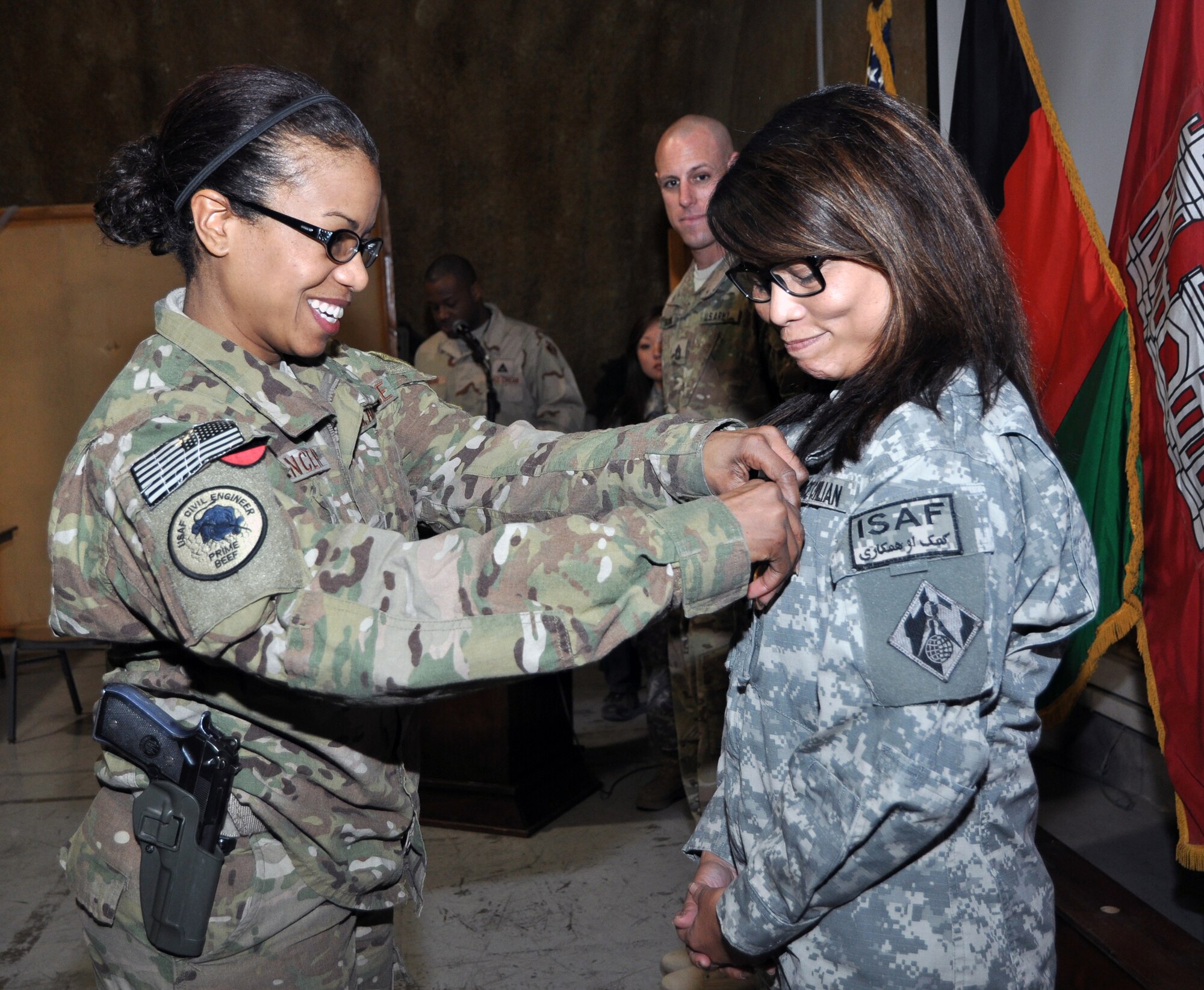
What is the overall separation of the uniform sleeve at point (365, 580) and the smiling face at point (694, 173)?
199 cm

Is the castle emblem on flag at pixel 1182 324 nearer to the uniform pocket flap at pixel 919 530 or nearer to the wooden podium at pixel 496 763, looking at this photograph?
the uniform pocket flap at pixel 919 530

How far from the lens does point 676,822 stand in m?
3.24

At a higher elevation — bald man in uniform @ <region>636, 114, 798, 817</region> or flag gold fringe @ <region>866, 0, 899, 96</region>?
flag gold fringe @ <region>866, 0, 899, 96</region>

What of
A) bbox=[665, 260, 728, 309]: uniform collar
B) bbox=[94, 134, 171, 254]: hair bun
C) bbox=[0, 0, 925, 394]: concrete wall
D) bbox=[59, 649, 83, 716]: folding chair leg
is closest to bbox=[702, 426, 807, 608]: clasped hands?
bbox=[94, 134, 171, 254]: hair bun

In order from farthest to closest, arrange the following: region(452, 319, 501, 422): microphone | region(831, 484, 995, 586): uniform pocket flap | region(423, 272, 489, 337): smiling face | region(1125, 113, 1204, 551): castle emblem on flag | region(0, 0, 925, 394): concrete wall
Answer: region(0, 0, 925, 394): concrete wall → region(423, 272, 489, 337): smiling face → region(452, 319, 501, 422): microphone → region(1125, 113, 1204, 551): castle emblem on flag → region(831, 484, 995, 586): uniform pocket flap

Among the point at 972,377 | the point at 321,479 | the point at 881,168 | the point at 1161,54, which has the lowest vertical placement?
the point at 321,479

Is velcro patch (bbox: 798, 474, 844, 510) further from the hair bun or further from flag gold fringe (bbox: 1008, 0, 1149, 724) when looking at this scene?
flag gold fringe (bbox: 1008, 0, 1149, 724)

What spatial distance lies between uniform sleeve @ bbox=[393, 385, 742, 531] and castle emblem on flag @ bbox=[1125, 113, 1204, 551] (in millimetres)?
1059

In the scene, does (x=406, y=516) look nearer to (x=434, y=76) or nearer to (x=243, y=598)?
(x=243, y=598)

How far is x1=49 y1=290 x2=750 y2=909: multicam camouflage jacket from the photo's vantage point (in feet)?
3.05

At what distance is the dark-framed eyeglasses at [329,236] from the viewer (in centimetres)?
113

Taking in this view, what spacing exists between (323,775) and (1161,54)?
6.93ft

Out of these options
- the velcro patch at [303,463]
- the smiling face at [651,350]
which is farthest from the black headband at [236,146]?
the smiling face at [651,350]

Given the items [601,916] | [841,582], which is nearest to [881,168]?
[841,582]
